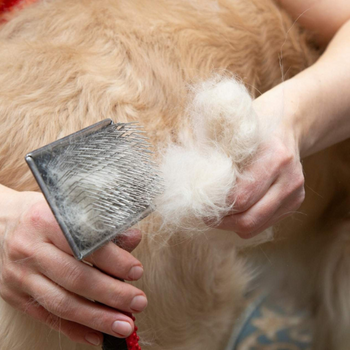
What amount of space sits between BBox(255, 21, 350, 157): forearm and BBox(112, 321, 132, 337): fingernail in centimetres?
28

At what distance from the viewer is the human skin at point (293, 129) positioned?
47cm

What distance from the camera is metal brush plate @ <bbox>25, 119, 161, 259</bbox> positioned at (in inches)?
14.1

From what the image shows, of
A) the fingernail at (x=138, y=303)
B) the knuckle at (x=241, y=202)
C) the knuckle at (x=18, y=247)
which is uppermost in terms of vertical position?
the knuckle at (x=18, y=247)

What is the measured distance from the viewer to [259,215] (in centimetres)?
48

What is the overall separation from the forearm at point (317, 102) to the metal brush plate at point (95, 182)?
0.18 m

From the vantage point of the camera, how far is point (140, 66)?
0.58m

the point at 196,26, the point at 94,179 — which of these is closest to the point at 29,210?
the point at 94,179

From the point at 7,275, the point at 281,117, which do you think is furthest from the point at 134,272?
the point at 281,117

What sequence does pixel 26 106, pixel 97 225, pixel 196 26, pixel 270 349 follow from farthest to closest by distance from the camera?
pixel 270 349, pixel 196 26, pixel 26 106, pixel 97 225

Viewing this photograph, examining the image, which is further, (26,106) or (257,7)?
(257,7)

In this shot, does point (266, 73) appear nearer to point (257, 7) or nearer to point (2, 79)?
point (257, 7)

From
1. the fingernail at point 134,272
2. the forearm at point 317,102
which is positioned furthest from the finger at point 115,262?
the forearm at point 317,102

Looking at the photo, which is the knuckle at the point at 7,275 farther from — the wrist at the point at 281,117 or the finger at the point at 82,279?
the wrist at the point at 281,117

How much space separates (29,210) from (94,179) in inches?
3.5
